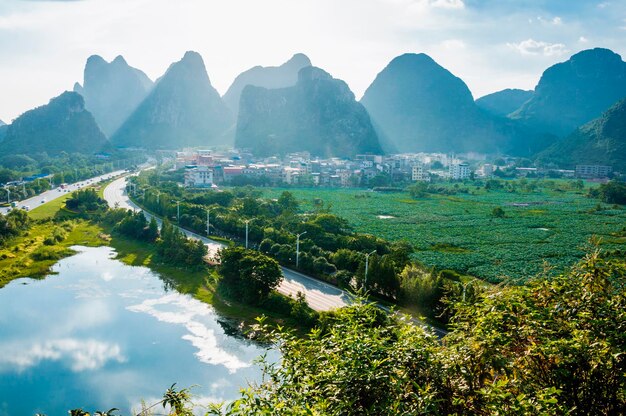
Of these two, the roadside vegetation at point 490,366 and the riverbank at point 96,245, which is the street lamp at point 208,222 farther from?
the roadside vegetation at point 490,366

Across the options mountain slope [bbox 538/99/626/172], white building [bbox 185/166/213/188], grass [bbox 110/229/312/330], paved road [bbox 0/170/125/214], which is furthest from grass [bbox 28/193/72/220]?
mountain slope [bbox 538/99/626/172]

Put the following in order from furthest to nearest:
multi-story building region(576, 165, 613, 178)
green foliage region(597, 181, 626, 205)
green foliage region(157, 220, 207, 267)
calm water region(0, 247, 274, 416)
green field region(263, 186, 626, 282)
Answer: multi-story building region(576, 165, 613, 178) < green foliage region(597, 181, 626, 205) < green field region(263, 186, 626, 282) < green foliage region(157, 220, 207, 267) < calm water region(0, 247, 274, 416)

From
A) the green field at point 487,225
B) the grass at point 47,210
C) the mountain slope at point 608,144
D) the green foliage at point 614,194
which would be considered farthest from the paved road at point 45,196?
the mountain slope at point 608,144

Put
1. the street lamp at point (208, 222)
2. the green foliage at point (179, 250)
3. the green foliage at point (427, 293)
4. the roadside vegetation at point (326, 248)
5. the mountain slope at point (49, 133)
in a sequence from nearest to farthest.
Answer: the green foliage at point (427, 293)
the roadside vegetation at point (326, 248)
the green foliage at point (179, 250)
the street lamp at point (208, 222)
the mountain slope at point (49, 133)

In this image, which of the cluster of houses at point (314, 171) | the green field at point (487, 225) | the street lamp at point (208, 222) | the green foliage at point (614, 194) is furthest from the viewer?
the cluster of houses at point (314, 171)

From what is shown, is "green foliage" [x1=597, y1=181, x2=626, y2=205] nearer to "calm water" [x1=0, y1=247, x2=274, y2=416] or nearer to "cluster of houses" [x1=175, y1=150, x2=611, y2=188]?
"cluster of houses" [x1=175, y1=150, x2=611, y2=188]

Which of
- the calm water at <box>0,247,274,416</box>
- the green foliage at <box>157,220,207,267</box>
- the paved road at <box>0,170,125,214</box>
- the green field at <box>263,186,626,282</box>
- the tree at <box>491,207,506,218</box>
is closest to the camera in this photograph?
the calm water at <box>0,247,274,416</box>
